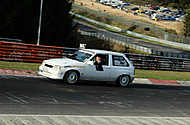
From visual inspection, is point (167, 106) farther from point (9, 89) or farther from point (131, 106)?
point (9, 89)

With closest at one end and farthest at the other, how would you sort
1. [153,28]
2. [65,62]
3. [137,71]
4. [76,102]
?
[76,102] → [65,62] → [137,71] → [153,28]

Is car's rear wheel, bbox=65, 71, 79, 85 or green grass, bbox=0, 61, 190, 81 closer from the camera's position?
car's rear wheel, bbox=65, 71, 79, 85

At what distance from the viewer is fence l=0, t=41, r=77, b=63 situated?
21781mm

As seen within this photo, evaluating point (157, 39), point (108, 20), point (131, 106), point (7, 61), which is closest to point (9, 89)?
point (131, 106)

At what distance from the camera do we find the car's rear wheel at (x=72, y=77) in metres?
14.5

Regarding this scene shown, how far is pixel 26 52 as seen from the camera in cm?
2253

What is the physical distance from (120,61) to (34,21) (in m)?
23.5

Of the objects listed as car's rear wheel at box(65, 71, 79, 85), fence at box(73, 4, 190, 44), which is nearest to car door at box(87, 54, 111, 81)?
car's rear wheel at box(65, 71, 79, 85)

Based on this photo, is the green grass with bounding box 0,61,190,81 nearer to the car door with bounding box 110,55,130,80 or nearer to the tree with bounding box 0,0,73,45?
the car door with bounding box 110,55,130,80

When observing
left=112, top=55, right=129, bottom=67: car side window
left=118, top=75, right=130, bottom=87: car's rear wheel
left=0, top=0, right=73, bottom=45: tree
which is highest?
left=0, top=0, right=73, bottom=45: tree

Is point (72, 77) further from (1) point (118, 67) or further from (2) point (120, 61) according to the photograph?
(2) point (120, 61)

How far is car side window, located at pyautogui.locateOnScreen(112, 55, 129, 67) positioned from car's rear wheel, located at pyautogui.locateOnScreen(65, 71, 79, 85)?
2.21 m

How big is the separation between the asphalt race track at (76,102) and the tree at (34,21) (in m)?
23.8

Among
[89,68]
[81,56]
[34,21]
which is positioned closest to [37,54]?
[81,56]
